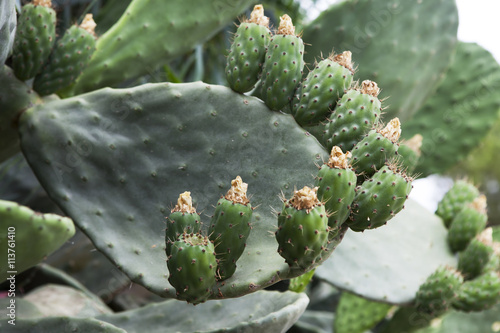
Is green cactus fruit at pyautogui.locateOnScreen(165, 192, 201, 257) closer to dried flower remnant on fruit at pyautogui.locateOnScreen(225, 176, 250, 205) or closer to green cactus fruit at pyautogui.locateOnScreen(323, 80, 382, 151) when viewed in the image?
dried flower remnant on fruit at pyautogui.locateOnScreen(225, 176, 250, 205)

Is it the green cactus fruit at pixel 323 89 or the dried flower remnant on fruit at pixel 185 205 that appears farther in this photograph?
the green cactus fruit at pixel 323 89

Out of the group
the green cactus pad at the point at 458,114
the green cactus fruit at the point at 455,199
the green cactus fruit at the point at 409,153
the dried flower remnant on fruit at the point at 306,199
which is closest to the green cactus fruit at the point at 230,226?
the dried flower remnant on fruit at the point at 306,199

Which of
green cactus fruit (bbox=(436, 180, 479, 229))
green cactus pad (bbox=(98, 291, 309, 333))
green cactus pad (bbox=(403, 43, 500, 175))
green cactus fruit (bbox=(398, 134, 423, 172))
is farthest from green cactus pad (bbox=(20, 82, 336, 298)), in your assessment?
green cactus pad (bbox=(403, 43, 500, 175))

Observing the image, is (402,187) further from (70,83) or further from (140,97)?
(70,83)

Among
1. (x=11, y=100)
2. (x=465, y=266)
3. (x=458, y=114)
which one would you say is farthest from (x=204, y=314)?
(x=458, y=114)

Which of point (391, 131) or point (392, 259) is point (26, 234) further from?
point (392, 259)

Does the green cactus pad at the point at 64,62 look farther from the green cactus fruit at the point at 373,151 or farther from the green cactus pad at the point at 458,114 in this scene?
the green cactus pad at the point at 458,114
